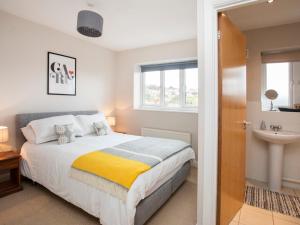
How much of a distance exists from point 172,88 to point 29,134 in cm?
280

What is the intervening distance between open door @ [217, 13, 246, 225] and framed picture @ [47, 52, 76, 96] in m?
2.83

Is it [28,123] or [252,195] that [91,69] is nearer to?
[28,123]

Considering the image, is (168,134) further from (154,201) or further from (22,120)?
(22,120)

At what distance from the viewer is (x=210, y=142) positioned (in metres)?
1.53

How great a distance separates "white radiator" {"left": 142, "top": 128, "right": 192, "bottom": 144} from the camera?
347 centimetres

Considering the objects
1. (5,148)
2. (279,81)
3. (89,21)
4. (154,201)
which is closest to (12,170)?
(5,148)

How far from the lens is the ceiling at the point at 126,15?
227 cm

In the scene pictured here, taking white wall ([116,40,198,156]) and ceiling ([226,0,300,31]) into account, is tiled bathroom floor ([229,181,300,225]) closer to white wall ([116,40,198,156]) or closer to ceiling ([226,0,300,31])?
white wall ([116,40,198,156])

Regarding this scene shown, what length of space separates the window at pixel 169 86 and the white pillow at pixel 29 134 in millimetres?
2291

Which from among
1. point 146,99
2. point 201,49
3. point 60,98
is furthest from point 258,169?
point 60,98

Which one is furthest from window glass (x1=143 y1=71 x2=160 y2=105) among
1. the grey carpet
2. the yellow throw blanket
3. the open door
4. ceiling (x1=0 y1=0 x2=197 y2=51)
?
the grey carpet

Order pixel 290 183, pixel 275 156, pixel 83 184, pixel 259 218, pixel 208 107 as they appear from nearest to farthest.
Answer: pixel 208 107 → pixel 83 184 → pixel 259 218 → pixel 275 156 → pixel 290 183

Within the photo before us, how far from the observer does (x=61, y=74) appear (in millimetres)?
3295

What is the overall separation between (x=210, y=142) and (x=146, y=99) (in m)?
2.95
